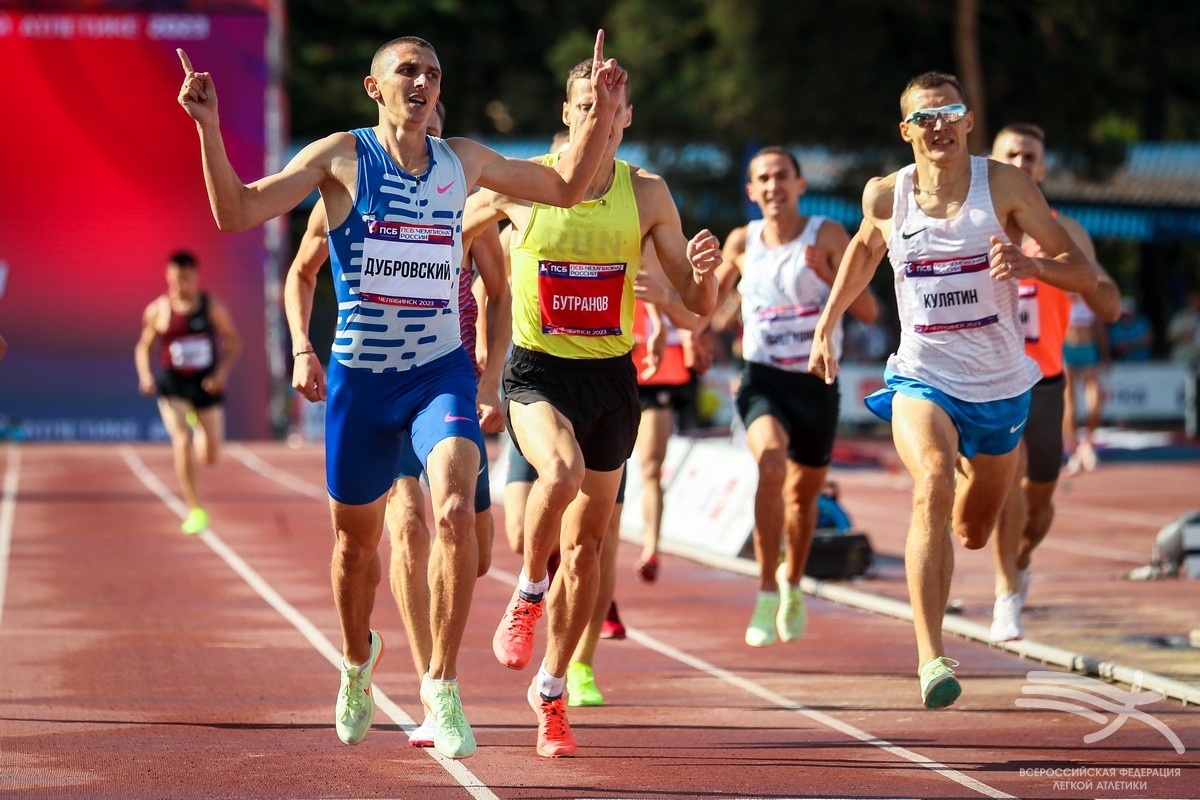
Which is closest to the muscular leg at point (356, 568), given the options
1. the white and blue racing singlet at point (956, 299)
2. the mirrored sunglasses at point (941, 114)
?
the white and blue racing singlet at point (956, 299)

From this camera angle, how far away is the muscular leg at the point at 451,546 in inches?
231

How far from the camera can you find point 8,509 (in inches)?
702

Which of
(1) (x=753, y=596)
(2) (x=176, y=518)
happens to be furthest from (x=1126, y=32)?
(1) (x=753, y=596)

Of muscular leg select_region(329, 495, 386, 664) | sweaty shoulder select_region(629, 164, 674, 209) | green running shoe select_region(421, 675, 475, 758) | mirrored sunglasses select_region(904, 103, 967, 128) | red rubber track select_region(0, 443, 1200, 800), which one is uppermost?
mirrored sunglasses select_region(904, 103, 967, 128)

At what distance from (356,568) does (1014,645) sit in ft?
12.6

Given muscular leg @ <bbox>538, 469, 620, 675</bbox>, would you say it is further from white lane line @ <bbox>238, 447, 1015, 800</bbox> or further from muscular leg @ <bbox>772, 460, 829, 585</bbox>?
muscular leg @ <bbox>772, 460, 829, 585</bbox>

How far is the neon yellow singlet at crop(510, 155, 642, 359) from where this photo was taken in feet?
22.0

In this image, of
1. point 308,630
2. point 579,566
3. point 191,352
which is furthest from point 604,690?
point 191,352

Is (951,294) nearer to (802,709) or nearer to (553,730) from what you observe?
(802,709)

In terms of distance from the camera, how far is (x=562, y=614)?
21.8 ft

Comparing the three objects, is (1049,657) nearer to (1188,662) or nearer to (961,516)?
(1188,662)

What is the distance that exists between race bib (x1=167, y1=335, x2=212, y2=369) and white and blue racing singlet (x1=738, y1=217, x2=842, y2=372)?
722 cm

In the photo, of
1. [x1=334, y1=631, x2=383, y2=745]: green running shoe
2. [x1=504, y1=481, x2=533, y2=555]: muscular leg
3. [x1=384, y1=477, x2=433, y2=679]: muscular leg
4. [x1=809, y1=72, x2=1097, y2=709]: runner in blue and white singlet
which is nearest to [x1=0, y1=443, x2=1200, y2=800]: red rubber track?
[x1=334, y1=631, x2=383, y2=745]: green running shoe
